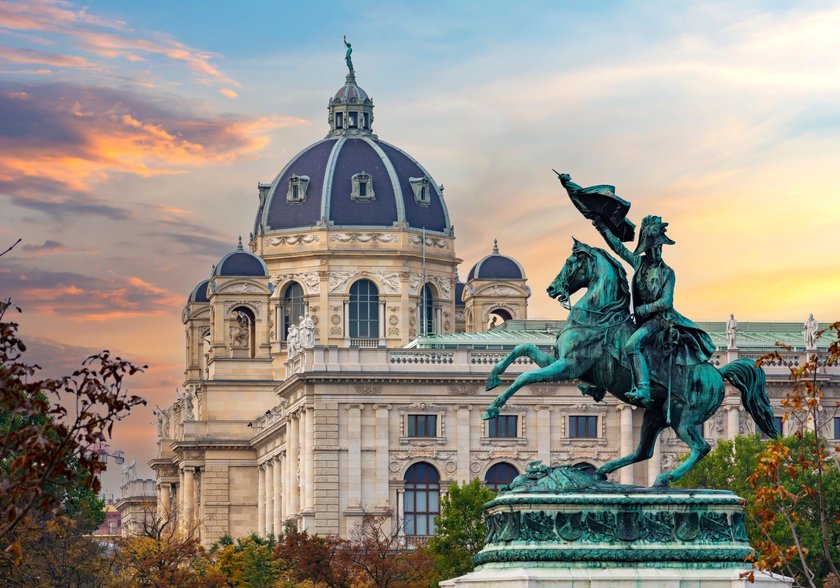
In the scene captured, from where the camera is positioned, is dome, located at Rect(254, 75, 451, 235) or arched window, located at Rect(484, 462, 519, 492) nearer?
arched window, located at Rect(484, 462, 519, 492)

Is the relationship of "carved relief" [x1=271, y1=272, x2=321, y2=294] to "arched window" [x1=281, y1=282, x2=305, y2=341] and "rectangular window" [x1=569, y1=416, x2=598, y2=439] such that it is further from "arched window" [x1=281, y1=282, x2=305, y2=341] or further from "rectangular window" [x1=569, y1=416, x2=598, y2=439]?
"rectangular window" [x1=569, y1=416, x2=598, y2=439]

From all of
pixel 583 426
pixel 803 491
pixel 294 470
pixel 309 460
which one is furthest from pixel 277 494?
pixel 803 491

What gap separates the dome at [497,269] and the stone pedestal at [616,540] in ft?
411

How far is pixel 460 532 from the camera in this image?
4154 inches

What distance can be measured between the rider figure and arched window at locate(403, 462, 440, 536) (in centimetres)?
8887

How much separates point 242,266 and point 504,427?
106ft

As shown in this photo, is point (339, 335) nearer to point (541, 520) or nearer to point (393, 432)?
point (393, 432)

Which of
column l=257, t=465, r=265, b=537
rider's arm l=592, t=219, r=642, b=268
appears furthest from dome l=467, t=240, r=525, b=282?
rider's arm l=592, t=219, r=642, b=268

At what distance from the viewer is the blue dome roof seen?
542ft

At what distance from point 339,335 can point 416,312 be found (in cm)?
594

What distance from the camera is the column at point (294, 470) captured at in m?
139

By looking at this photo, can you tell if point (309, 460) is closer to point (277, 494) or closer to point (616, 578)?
point (277, 494)

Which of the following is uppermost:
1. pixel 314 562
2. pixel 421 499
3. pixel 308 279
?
pixel 308 279

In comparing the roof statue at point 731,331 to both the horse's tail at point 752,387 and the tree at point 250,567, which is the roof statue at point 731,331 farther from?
the horse's tail at point 752,387
